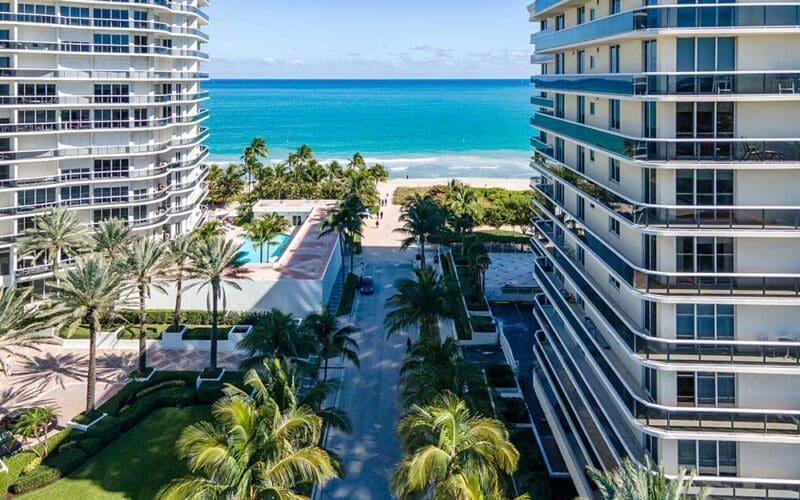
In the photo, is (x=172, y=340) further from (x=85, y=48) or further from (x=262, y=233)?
(x=85, y=48)

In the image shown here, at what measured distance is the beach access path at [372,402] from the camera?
28.0m

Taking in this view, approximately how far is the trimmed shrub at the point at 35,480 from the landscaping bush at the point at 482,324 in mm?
25587

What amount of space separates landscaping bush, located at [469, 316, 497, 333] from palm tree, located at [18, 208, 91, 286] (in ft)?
A: 89.1

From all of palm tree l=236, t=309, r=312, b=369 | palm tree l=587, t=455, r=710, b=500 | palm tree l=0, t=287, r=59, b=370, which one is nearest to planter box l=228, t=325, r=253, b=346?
palm tree l=0, t=287, r=59, b=370

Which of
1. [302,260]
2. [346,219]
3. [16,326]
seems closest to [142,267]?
[16,326]

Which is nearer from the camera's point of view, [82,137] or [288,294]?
[288,294]

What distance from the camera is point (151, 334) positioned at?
44.0 meters

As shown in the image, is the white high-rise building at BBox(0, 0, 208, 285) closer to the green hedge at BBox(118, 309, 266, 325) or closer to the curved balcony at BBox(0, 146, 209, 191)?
the curved balcony at BBox(0, 146, 209, 191)

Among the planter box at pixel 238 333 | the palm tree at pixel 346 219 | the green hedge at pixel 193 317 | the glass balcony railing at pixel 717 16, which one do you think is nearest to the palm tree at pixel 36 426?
the planter box at pixel 238 333

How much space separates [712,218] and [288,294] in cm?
3172

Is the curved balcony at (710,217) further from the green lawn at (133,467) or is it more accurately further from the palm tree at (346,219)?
the palm tree at (346,219)

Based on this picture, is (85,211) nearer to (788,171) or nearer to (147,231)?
(147,231)

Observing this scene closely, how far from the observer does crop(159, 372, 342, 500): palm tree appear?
1842cm

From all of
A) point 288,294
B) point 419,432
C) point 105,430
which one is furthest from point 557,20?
point 105,430
